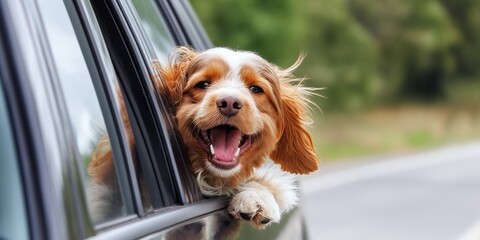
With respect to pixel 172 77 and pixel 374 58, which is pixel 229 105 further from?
pixel 374 58

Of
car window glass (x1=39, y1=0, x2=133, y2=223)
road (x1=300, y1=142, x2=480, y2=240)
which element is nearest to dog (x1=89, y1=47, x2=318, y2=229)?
car window glass (x1=39, y1=0, x2=133, y2=223)

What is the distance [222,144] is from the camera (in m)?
3.35

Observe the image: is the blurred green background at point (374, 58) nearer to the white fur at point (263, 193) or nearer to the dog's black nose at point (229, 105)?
the white fur at point (263, 193)

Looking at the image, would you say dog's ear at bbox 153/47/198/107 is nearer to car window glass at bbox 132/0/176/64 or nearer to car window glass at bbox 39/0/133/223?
car window glass at bbox 132/0/176/64

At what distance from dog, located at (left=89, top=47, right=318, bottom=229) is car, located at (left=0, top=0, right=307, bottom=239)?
0.06m

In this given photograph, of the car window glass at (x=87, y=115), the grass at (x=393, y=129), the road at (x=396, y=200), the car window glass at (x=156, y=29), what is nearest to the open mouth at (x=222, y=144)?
the car window glass at (x=156, y=29)

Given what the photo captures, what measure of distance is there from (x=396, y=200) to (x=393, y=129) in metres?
21.3

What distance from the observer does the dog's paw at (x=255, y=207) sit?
129 inches

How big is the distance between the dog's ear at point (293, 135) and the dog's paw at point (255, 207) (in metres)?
0.27

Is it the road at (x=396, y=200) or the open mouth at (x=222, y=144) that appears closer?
the open mouth at (x=222, y=144)

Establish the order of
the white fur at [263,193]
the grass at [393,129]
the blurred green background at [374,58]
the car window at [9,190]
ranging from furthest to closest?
the grass at [393,129], the blurred green background at [374,58], the white fur at [263,193], the car window at [9,190]

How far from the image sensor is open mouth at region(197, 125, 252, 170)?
3301mm

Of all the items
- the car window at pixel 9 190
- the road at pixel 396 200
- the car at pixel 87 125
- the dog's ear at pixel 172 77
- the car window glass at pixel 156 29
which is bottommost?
the car window at pixel 9 190

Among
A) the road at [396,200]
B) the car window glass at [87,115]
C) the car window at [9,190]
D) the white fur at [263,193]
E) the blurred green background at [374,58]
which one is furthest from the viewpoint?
the blurred green background at [374,58]
